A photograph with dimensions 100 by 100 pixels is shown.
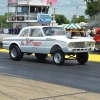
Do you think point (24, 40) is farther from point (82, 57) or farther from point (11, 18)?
point (11, 18)

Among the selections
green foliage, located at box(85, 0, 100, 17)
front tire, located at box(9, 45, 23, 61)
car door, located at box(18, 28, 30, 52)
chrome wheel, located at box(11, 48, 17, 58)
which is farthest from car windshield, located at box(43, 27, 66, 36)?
green foliage, located at box(85, 0, 100, 17)

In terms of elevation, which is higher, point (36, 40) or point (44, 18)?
point (44, 18)

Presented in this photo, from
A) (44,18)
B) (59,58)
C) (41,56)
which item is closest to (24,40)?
(41,56)

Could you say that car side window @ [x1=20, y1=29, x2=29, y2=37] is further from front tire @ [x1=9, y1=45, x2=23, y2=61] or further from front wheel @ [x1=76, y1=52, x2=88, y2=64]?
front wheel @ [x1=76, y1=52, x2=88, y2=64]

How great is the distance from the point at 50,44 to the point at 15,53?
2713mm

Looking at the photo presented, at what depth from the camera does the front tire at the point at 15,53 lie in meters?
18.4

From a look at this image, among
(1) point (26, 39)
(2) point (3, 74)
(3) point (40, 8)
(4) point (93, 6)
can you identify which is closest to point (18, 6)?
(3) point (40, 8)

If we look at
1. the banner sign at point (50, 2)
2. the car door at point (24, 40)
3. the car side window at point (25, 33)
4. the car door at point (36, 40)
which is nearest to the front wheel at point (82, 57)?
the car door at point (36, 40)

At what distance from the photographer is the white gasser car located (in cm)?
1617

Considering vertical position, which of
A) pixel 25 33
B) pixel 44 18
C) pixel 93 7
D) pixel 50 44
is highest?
pixel 93 7

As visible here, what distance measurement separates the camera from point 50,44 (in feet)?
55.2

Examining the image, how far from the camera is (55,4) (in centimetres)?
8175

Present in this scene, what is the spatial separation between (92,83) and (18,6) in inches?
2811

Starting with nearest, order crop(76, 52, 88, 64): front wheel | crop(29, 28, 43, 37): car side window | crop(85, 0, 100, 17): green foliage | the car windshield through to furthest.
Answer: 1. crop(76, 52, 88, 64): front wheel
2. the car windshield
3. crop(29, 28, 43, 37): car side window
4. crop(85, 0, 100, 17): green foliage
